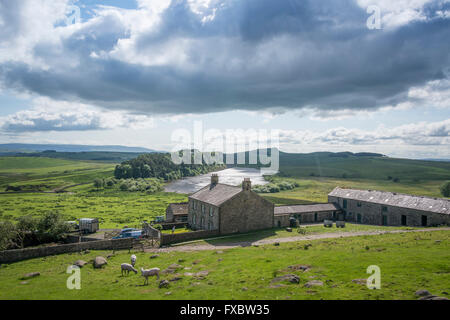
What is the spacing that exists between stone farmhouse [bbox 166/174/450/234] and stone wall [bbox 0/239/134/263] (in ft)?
48.2

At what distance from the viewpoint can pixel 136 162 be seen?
19125 cm

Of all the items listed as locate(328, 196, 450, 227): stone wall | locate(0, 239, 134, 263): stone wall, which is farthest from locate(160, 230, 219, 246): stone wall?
locate(328, 196, 450, 227): stone wall

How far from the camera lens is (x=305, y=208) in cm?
6250

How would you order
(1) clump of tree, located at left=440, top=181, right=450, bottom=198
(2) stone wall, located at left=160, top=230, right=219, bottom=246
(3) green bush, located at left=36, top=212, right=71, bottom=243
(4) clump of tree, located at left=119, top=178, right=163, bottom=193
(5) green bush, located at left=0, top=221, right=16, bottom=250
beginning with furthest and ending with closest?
(4) clump of tree, located at left=119, top=178, right=163, bottom=193 → (1) clump of tree, located at left=440, top=181, right=450, bottom=198 → (3) green bush, located at left=36, top=212, right=71, bottom=243 → (2) stone wall, located at left=160, top=230, right=219, bottom=246 → (5) green bush, located at left=0, top=221, right=16, bottom=250

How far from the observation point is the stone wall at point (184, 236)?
137 feet

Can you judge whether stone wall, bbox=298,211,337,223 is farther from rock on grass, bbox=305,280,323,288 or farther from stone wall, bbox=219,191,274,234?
rock on grass, bbox=305,280,323,288

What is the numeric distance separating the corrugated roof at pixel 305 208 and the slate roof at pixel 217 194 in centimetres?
1131

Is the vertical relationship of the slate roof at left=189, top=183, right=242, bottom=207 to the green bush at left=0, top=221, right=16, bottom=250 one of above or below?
above

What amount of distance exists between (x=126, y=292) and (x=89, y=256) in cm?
1738

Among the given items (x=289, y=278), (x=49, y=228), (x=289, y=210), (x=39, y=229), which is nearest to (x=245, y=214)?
(x=289, y=210)

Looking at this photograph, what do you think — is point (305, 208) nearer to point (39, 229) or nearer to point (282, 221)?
point (282, 221)

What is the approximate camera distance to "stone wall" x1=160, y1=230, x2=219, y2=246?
41875 millimetres
